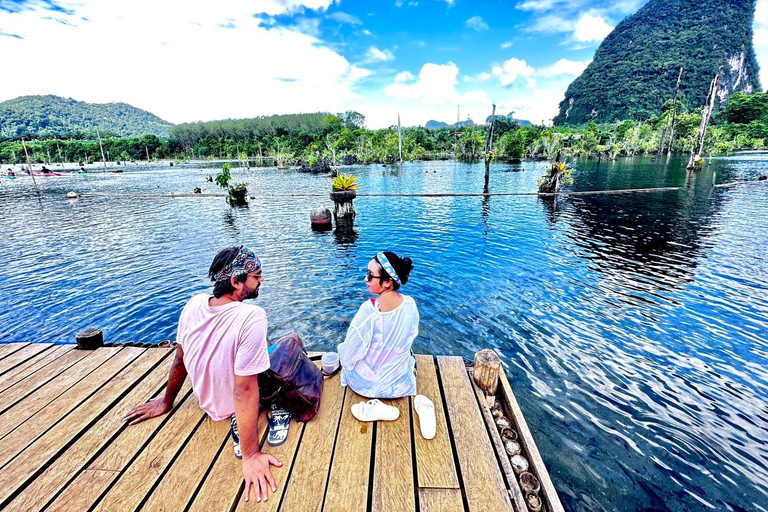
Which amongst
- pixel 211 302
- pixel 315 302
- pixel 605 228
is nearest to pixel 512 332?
pixel 315 302

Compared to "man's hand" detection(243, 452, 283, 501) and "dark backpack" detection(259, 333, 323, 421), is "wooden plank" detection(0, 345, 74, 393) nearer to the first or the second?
"dark backpack" detection(259, 333, 323, 421)

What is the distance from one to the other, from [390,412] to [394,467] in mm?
497

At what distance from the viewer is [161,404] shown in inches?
119

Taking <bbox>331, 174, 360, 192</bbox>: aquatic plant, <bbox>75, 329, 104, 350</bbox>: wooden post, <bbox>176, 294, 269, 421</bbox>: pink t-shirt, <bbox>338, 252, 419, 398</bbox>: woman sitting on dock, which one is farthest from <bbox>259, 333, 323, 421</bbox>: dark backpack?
<bbox>331, 174, 360, 192</bbox>: aquatic plant

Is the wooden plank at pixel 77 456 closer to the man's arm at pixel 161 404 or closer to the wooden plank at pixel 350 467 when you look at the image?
the man's arm at pixel 161 404

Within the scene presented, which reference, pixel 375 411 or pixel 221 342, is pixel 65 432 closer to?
pixel 221 342

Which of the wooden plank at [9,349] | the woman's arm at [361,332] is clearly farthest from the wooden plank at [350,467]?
the wooden plank at [9,349]

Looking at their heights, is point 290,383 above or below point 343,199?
below

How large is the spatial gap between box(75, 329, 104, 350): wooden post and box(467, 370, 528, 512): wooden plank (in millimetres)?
4989

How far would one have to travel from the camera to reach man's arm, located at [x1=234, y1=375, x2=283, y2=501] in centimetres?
224

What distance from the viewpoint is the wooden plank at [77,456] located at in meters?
2.22

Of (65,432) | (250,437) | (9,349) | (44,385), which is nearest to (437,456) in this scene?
(250,437)

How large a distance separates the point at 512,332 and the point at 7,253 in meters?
17.7

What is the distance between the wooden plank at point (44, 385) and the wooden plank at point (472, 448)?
160 inches
